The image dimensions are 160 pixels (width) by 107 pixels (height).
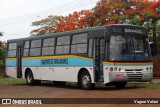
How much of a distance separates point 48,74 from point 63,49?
2457 mm

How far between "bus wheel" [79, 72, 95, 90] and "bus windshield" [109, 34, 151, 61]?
77.7 inches

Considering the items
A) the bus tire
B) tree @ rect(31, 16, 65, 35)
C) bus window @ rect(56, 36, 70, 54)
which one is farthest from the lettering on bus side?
tree @ rect(31, 16, 65, 35)

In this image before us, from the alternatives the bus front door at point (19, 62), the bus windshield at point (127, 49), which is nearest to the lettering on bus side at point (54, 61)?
the bus front door at point (19, 62)

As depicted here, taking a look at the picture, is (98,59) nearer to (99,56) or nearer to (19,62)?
(99,56)

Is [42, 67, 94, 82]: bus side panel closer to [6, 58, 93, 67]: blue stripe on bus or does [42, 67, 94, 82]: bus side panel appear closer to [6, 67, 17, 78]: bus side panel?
[6, 58, 93, 67]: blue stripe on bus

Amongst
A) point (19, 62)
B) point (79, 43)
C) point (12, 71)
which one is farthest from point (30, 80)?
point (79, 43)

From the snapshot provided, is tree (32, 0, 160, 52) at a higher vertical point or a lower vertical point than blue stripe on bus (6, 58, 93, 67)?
higher

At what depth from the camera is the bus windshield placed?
62.2ft

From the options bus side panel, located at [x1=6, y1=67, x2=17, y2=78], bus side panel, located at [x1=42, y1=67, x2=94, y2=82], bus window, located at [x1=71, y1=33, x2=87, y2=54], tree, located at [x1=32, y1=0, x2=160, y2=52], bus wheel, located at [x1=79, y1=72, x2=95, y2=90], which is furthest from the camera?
tree, located at [x1=32, y1=0, x2=160, y2=52]

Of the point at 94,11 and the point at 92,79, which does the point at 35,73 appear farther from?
the point at 94,11

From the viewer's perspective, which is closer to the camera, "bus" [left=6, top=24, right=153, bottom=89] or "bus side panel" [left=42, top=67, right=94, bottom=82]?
"bus" [left=6, top=24, right=153, bottom=89]

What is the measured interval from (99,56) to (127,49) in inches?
58.7

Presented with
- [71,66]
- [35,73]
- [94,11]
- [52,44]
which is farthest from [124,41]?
[94,11]

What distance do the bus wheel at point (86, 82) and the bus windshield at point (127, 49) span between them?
6.48ft
